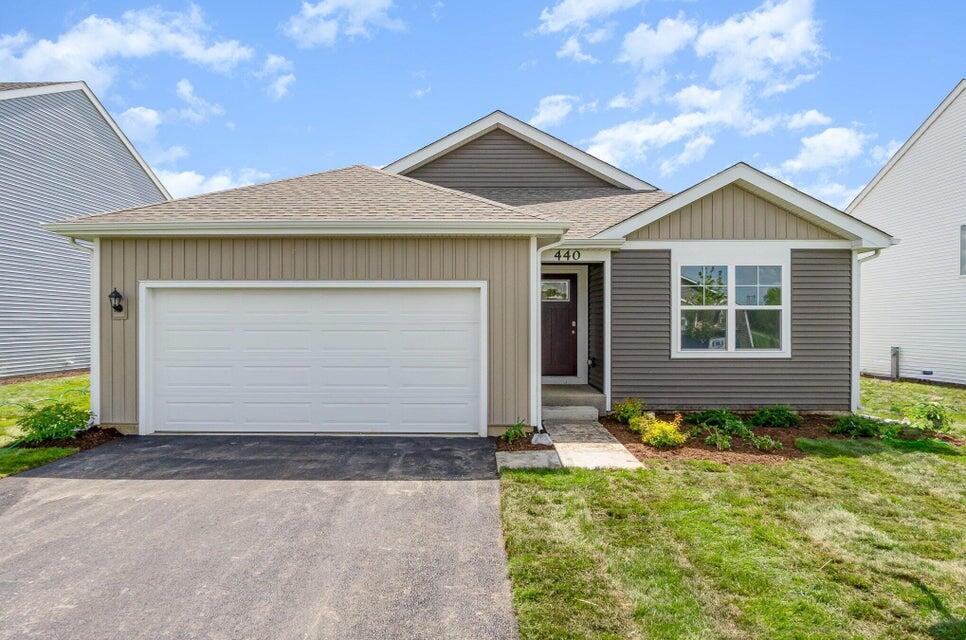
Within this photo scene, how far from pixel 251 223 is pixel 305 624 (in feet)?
16.7

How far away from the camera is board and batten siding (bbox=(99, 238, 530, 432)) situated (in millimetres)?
6441

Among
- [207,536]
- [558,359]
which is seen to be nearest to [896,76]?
[558,359]

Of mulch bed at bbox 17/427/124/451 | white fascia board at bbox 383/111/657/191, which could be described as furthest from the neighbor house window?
mulch bed at bbox 17/427/124/451

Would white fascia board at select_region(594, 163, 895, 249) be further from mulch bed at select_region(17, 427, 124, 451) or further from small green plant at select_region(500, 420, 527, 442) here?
mulch bed at select_region(17, 427, 124, 451)

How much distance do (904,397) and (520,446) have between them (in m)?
9.22

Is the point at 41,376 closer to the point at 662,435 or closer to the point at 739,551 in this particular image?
the point at 662,435

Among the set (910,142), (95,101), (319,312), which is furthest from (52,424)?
(910,142)

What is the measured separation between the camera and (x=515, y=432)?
6.17 meters

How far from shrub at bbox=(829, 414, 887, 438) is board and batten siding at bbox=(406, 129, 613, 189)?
659 cm

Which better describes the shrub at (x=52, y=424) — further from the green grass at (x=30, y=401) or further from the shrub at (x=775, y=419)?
the shrub at (x=775, y=419)

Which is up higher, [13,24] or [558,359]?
[13,24]

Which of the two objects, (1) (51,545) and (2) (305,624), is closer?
(2) (305,624)

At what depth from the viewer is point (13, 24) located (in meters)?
12.7

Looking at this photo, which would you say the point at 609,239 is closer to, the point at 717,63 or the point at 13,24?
the point at 717,63
